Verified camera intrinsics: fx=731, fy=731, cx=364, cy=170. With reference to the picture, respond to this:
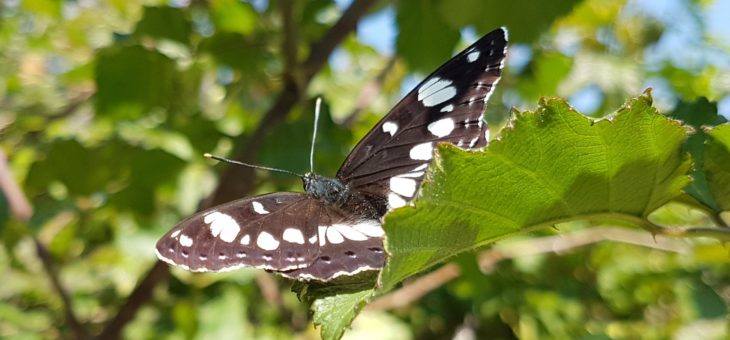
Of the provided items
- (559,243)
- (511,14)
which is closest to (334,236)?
(511,14)

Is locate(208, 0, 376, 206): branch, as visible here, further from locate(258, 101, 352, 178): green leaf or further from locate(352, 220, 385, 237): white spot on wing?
locate(352, 220, 385, 237): white spot on wing

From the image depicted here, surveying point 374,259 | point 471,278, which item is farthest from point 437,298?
point 374,259

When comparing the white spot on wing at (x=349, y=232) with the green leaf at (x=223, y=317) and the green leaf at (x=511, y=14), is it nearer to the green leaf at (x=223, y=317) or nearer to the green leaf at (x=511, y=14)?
the green leaf at (x=511, y=14)

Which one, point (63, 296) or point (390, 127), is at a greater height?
point (390, 127)

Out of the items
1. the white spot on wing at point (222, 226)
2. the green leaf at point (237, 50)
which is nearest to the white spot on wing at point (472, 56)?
the white spot on wing at point (222, 226)

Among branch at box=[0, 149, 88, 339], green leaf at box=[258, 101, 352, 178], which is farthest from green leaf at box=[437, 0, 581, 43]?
branch at box=[0, 149, 88, 339]

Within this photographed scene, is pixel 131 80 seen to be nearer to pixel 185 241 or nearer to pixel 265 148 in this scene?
pixel 265 148
